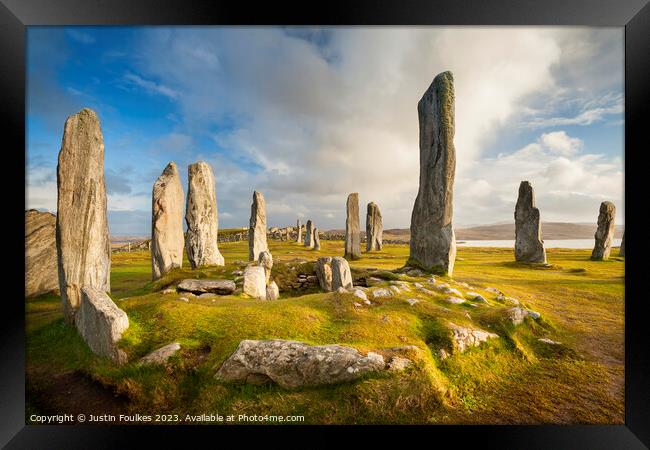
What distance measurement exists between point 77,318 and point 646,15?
10.6 metres

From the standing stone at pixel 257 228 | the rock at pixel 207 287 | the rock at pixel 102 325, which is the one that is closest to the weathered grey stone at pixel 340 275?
the rock at pixel 207 287

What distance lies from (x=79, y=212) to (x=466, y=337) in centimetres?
775

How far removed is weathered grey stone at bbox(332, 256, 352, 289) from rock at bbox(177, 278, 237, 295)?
301 centimetres

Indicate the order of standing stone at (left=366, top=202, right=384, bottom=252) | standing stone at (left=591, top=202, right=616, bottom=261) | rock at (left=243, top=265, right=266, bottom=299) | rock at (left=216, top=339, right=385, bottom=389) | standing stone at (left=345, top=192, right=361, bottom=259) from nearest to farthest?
1. rock at (left=216, top=339, right=385, bottom=389)
2. rock at (left=243, top=265, right=266, bottom=299)
3. standing stone at (left=591, top=202, right=616, bottom=261)
4. standing stone at (left=345, top=192, right=361, bottom=259)
5. standing stone at (left=366, top=202, right=384, bottom=252)

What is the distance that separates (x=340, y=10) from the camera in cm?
Answer: 358

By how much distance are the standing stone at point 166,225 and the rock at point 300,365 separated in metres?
7.12

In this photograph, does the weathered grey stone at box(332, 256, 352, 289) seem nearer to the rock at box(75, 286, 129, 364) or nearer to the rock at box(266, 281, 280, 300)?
the rock at box(266, 281, 280, 300)

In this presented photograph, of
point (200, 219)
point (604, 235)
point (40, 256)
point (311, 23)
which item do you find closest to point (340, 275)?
point (311, 23)

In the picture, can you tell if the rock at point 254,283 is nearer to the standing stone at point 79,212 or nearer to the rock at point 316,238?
the standing stone at point 79,212

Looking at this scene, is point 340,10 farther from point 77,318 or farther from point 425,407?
point 77,318

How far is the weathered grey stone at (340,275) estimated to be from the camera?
7523 mm

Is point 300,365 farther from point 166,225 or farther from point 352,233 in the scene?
point 352,233

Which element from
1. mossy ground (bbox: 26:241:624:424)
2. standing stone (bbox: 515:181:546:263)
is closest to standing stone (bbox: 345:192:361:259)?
standing stone (bbox: 515:181:546:263)

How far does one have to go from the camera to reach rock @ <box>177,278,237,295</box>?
20.0 feet
